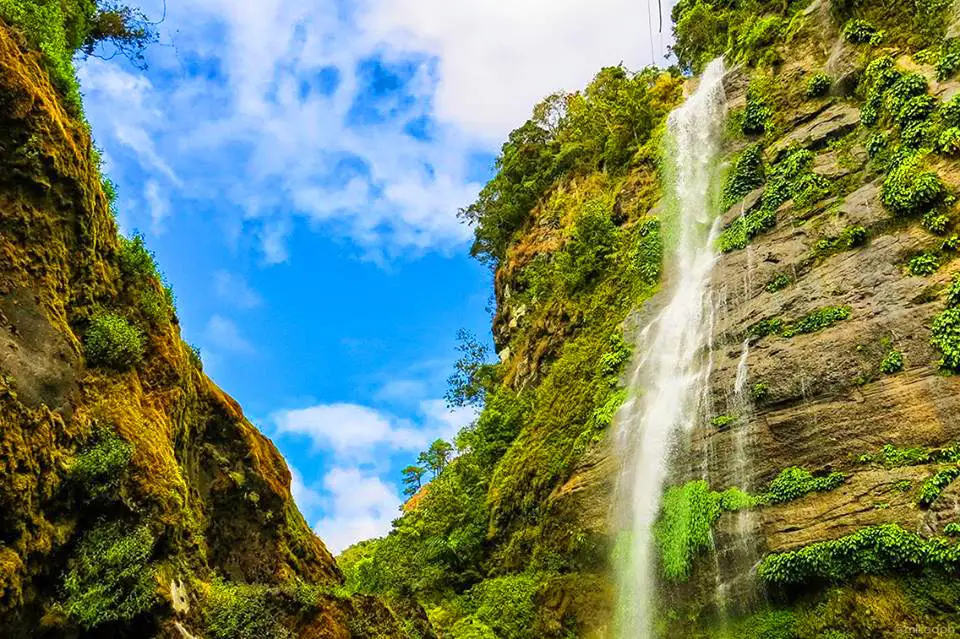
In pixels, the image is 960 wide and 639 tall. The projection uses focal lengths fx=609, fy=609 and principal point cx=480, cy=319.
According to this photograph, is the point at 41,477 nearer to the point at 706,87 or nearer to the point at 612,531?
the point at 612,531

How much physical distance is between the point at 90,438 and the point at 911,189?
1854cm

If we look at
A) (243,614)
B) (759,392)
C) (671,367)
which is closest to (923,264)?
(759,392)

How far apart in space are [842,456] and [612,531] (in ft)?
20.1

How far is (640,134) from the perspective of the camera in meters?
32.4

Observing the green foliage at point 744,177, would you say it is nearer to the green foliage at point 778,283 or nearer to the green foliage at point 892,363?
the green foliage at point 778,283

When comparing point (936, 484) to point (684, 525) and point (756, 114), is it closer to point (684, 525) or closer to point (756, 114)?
point (684, 525)

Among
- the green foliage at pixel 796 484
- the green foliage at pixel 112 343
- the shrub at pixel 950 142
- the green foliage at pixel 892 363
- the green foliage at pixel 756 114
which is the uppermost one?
the green foliage at pixel 756 114

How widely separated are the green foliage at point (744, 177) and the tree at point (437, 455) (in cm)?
2248

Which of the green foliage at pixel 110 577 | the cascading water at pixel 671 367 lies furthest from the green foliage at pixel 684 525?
the green foliage at pixel 110 577

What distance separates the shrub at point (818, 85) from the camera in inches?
858

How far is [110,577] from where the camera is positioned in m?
7.79

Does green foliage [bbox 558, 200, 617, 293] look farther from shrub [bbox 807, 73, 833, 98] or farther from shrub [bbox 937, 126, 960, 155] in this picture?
shrub [bbox 937, 126, 960, 155]

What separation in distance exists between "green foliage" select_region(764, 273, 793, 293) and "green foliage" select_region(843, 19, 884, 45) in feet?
32.5

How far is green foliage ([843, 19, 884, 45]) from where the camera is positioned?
68.4 ft
